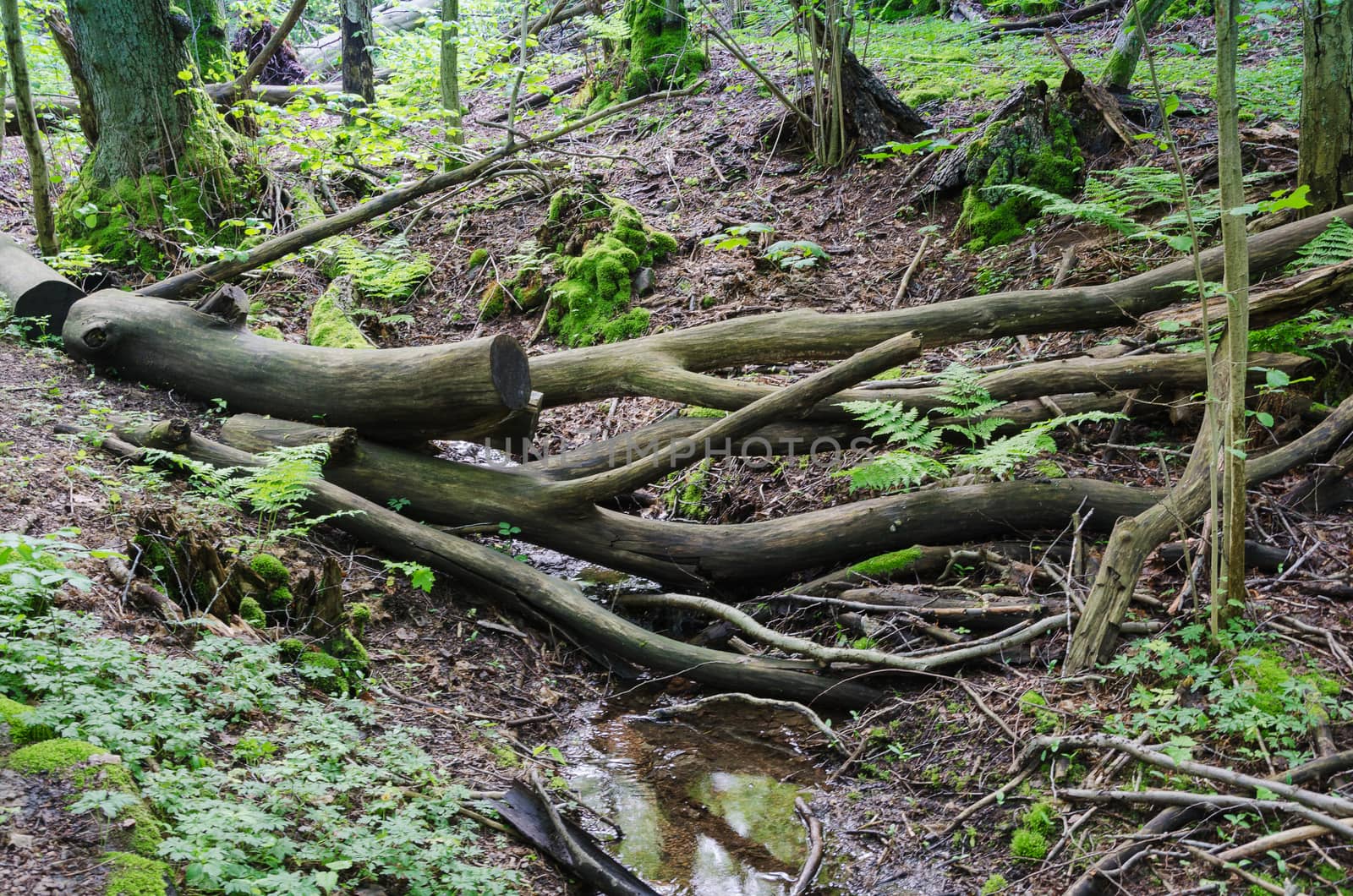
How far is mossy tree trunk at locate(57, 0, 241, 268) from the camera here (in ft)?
27.3

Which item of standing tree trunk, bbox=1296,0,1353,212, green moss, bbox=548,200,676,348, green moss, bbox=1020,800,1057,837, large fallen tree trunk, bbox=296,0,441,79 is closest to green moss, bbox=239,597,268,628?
green moss, bbox=1020,800,1057,837

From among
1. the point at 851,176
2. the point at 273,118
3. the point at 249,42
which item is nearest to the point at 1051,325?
the point at 851,176

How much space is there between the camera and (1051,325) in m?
6.13

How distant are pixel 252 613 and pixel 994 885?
11.6 ft

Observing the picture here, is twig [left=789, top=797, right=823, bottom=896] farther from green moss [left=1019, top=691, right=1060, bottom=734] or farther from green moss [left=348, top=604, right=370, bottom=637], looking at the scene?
green moss [left=348, top=604, right=370, bottom=637]

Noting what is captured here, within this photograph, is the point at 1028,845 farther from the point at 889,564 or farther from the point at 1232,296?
the point at 1232,296

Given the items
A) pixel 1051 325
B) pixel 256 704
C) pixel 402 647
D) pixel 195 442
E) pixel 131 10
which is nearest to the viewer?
pixel 256 704

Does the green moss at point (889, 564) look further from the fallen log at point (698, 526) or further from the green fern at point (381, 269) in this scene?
the green fern at point (381, 269)

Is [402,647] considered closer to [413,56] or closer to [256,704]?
[256,704]

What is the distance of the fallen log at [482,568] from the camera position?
5.34 meters

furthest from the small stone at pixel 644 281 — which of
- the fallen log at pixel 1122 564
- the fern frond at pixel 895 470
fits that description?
the fallen log at pixel 1122 564

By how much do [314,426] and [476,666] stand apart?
6.88 feet

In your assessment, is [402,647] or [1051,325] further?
[1051,325]

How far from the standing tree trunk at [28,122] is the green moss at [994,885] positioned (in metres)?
8.41
